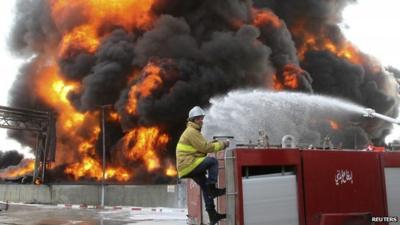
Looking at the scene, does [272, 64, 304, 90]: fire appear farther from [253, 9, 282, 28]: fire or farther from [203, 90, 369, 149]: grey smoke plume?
[253, 9, 282, 28]: fire

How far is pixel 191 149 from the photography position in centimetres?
539

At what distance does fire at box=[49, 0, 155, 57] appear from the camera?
36.0m

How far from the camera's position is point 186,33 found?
33.5 m

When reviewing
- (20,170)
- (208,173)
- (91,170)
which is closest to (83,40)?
(91,170)

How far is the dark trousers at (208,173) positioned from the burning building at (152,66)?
23590 millimetres

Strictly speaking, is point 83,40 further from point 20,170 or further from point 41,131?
point 20,170

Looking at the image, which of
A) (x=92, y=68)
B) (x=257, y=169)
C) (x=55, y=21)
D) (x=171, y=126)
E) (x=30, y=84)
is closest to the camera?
(x=257, y=169)

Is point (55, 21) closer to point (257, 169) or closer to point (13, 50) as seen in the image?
point (13, 50)

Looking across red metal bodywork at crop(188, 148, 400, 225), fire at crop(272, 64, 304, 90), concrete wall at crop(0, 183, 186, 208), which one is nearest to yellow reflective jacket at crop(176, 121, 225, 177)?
red metal bodywork at crop(188, 148, 400, 225)

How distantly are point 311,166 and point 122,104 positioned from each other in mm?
27921

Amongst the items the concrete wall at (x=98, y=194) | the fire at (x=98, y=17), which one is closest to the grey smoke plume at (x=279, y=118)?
the concrete wall at (x=98, y=194)

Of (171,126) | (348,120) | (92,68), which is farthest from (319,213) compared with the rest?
(348,120)

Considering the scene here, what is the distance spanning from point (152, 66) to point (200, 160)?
2679 cm

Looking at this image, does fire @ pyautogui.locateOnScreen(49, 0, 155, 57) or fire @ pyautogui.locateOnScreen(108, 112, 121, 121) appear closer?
fire @ pyautogui.locateOnScreen(108, 112, 121, 121)
